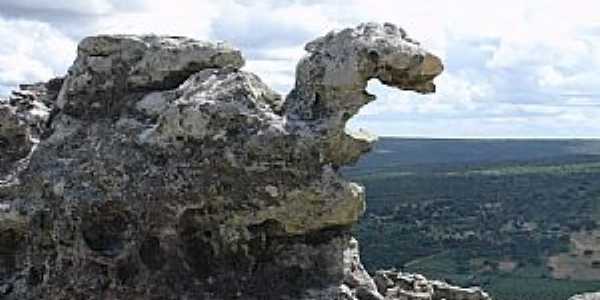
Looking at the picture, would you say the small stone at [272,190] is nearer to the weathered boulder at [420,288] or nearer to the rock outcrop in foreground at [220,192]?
the rock outcrop in foreground at [220,192]

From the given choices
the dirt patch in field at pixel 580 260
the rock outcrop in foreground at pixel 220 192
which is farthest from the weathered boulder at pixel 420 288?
the dirt patch in field at pixel 580 260

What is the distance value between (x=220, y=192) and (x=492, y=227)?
116792 millimetres

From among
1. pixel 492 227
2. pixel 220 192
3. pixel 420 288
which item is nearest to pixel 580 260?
pixel 492 227

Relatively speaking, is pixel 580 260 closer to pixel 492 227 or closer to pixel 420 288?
pixel 492 227

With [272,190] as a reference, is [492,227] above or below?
below

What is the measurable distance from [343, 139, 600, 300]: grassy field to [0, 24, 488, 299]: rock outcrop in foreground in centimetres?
6083

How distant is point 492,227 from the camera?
136 metres

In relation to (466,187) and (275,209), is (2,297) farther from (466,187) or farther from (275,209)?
(466,187)

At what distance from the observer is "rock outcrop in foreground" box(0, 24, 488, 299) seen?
2223 cm

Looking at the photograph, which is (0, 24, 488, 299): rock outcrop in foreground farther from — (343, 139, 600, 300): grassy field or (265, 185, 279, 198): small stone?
(343, 139, 600, 300): grassy field

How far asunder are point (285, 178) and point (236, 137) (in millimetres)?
1338

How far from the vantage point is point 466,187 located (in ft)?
565

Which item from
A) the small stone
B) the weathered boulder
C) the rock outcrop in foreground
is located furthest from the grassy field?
the small stone

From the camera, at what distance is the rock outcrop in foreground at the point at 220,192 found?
2223 centimetres
